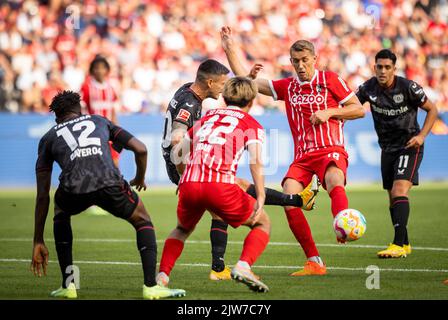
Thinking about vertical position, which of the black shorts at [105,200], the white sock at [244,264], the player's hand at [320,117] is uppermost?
the player's hand at [320,117]

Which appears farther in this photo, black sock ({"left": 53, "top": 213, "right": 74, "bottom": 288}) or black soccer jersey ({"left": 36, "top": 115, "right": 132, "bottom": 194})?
black sock ({"left": 53, "top": 213, "right": 74, "bottom": 288})

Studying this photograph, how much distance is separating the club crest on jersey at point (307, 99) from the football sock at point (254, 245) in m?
2.33

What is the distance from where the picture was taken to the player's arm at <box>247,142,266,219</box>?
7633 millimetres

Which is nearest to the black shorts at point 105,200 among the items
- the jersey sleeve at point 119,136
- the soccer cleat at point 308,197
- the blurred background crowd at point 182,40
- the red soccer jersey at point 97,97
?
the jersey sleeve at point 119,136

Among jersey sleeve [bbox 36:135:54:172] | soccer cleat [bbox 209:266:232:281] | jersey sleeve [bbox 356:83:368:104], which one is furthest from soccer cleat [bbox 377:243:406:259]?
jersey sleeve [bbox 36:135:54:172]

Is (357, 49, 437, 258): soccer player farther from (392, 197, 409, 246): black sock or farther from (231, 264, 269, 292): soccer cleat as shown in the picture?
(231, 264, 269, 292): soccer cleat

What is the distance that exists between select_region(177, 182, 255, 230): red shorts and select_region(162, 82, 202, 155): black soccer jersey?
4.69 ft

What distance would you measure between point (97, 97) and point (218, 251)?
7643 millimetres

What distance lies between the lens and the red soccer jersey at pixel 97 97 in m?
16.2

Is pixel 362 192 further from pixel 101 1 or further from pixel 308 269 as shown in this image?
pixel 308 269

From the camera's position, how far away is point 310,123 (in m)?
9.80

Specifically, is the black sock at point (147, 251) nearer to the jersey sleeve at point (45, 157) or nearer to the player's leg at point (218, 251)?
the jersey sleeve at point (45, 157)
